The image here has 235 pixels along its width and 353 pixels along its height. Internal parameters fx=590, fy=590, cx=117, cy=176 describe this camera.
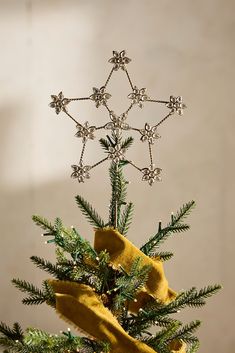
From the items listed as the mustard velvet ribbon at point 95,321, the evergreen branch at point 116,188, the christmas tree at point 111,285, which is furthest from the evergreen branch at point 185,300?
the evergreen branch at point 116,188

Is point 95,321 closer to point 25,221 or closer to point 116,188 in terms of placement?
point 116,188

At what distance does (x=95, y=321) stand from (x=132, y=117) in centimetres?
93

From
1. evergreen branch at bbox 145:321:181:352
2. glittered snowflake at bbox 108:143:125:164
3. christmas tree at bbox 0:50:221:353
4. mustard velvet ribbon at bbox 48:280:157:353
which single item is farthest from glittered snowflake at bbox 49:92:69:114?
evergreen branch at bbox 145:321:181:352

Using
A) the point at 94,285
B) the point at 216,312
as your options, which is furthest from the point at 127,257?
Answer: the point at 216,312

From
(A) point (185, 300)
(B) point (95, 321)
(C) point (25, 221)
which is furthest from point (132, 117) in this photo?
(B) point (95, 321)

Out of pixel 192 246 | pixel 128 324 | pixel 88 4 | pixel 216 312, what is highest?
pixel 88 4

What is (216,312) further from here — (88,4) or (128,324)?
(88,4)

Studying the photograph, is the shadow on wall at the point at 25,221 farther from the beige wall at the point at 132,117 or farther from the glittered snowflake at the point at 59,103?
the glittered snowflake at the point at 59,103

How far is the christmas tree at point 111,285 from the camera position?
121 centimetres

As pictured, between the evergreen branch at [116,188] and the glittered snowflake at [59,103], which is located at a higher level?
the glittered snowflake at [59,103]

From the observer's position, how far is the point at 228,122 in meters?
2.09

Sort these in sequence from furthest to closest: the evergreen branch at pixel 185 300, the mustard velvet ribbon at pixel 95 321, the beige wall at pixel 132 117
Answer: the beige wall at pixel 132 117, the evergreen branch at pixel 185 300, the mustard velvet ribbon at pixel 95 321

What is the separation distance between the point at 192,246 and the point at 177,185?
23 centimetres

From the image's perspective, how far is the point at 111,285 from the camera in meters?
1.32
